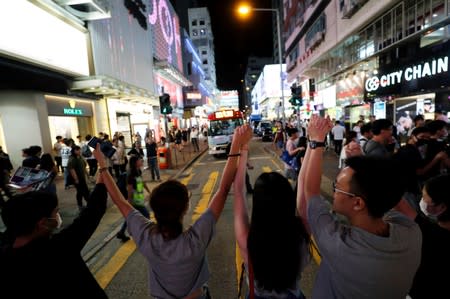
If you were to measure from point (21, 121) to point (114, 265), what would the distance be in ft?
33.6

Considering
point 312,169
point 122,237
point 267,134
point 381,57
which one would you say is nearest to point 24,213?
point 312,169

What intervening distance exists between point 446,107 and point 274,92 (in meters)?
59.2

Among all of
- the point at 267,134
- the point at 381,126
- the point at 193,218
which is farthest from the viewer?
the point at 267,134

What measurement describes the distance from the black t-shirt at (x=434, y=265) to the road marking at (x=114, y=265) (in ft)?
12.3

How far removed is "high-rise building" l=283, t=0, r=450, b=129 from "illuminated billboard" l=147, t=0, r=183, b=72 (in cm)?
1563

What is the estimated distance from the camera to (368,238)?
1242mm

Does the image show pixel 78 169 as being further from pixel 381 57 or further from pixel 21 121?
pixel 381 57

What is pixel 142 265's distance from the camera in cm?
431

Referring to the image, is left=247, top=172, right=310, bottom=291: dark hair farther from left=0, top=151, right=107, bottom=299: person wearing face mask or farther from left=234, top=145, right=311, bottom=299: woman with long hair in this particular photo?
left=0, top=151, right=107, bottom=299: person wearing face mask

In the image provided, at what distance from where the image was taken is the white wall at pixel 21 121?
11.0 meters

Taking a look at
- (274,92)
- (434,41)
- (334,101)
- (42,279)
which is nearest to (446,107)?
(434,41)

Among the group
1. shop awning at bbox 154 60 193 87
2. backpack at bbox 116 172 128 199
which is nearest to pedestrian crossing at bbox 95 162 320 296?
backpack at bbox 116 172 128 199

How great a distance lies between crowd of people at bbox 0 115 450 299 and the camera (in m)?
1.27

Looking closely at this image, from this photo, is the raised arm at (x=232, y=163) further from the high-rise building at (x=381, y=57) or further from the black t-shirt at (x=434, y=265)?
the high-rise building at (x=381, y=57)
